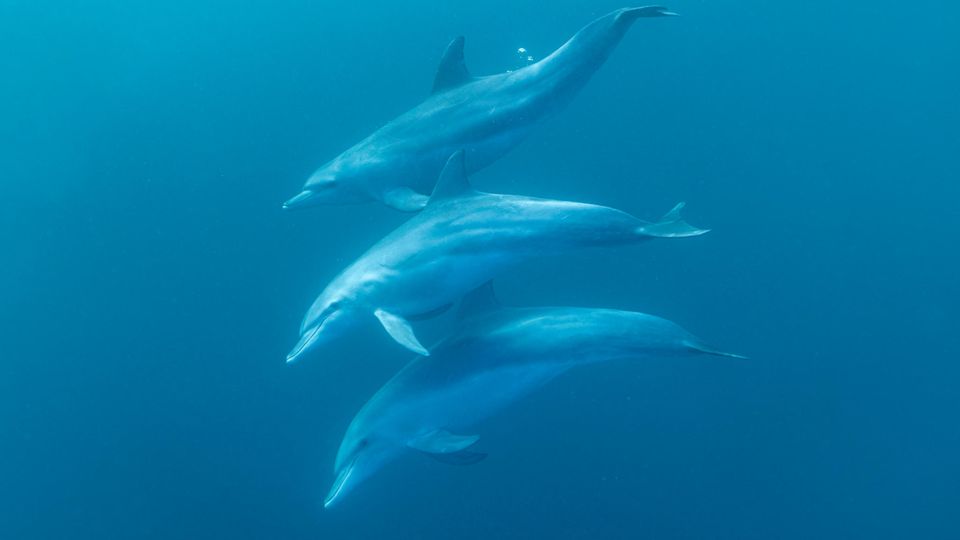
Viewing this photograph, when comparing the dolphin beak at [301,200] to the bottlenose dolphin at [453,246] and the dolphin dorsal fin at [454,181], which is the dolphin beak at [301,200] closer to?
the bottlenose dolphin at [453,246]

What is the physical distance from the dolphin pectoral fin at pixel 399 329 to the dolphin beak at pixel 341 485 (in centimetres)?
134

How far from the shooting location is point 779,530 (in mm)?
10141

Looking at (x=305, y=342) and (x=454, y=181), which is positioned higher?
(x=454, y=181)

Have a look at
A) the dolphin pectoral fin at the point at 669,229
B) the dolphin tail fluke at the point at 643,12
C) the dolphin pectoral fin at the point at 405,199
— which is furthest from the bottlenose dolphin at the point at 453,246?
the dolphin tail fluke at the point at 643,12

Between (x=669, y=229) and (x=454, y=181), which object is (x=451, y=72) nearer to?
(x=454, y=181)

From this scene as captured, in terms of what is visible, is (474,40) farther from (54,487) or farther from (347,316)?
(54,487)

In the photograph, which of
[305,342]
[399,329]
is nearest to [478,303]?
[399,329]

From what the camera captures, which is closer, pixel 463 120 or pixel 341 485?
pixel 341 485

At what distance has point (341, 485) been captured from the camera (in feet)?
18.8

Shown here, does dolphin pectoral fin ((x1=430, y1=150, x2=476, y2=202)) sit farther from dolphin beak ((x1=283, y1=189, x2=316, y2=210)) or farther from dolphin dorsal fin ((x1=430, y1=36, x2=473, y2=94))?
dolphin beak ((x1=283, y1=189, x2=316, y2=210))

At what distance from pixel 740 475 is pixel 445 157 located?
24.1ft

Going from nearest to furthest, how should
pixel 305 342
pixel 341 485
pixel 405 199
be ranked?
pixel 341 485 < pixel 305 342 < pixel 405 199

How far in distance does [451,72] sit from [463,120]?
70 centimetres

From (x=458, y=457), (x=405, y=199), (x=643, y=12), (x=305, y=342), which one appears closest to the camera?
(x=305, y=342)
